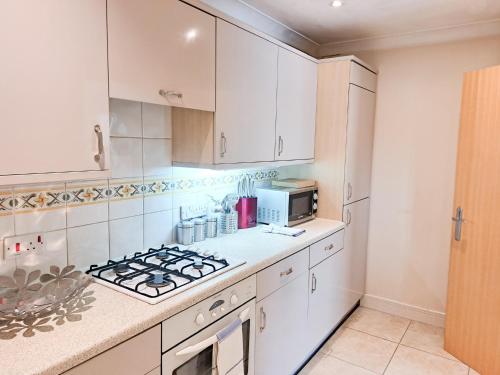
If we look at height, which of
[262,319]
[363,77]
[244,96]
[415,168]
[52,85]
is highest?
[363,77]

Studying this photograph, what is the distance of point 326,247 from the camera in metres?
2.64

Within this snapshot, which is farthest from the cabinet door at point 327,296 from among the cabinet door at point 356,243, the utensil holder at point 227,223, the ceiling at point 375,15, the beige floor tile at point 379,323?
the ceiling at point 375,15

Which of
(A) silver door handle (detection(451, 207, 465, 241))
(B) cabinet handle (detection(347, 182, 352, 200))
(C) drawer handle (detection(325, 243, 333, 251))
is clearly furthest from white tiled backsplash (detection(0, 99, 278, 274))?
(A) silver door handle (detection(451, 207, 465, 241))

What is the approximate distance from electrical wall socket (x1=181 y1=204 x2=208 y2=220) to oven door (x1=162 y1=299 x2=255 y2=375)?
2.32 feet

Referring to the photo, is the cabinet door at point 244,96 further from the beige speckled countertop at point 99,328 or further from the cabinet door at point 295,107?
the beige speckled countertop at point 99,328

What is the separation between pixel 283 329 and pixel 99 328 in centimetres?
125

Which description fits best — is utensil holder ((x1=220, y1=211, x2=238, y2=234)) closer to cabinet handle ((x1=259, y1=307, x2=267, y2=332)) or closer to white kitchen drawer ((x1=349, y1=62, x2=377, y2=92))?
cabinet handle ((x1=259, y1=307, x2=267, y2=332))

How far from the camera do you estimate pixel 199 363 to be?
1603 mm

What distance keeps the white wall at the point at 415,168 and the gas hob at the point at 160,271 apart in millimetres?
1980

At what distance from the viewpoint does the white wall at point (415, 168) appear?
3025 mm

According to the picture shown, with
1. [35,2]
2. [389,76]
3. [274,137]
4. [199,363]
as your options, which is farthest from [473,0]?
[199,363]

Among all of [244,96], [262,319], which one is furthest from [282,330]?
[244,96]

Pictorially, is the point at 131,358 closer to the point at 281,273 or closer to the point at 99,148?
the point at 99,148

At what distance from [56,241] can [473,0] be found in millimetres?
2783
